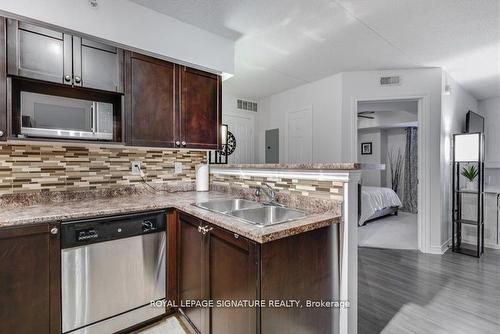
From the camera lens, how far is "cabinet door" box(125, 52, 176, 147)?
6.43 ft

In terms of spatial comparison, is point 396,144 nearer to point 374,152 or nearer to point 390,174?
point 374,152

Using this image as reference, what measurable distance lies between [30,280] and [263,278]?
132cm

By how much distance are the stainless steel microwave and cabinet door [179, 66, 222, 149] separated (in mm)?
611

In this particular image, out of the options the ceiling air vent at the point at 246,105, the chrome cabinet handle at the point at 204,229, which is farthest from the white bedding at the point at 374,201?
the chrome cabinet handle at the point at 204,229

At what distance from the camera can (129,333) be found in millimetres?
1739

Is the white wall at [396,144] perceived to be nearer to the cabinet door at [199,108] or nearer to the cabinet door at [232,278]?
the cabinet door at [199,108]

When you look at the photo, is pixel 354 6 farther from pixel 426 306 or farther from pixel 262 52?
pixel 426 306

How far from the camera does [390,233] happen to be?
165 inches

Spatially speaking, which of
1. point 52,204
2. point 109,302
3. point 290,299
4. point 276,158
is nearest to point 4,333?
point 109,302

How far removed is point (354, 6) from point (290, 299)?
7.36 feet

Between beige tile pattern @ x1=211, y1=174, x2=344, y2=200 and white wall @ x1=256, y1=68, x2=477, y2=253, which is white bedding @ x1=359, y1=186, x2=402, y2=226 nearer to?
white wall @ x1=256, y1=68, x2=477, y2=253

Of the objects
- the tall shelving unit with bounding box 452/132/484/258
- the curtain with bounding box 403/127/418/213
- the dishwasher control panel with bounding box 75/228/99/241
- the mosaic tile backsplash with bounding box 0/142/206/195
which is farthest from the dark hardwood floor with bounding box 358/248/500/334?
the curtain with bounding box 403/127/418/213

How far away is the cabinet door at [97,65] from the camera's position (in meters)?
1.74

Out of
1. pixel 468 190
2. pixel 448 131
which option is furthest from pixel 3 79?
pixel 468 190
